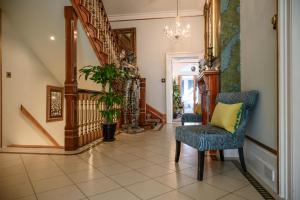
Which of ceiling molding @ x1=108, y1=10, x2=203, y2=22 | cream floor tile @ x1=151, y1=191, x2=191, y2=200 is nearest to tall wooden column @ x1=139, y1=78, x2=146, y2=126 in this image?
ceiling molding @ x1=108, y1=10, x2=203, y2=22

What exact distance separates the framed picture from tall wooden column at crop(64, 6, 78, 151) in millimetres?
1928

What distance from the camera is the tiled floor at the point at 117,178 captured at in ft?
5.66

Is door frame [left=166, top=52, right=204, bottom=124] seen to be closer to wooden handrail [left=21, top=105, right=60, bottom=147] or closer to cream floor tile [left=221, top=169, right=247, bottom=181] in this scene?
wooden handrail [left=21, top=105, right=60, bottom=147]

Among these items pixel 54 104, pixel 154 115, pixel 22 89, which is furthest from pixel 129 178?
pixel 154 115

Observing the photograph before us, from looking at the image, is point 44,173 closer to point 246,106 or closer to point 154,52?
point 246,106

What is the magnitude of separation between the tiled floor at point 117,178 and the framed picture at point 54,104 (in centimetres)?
209

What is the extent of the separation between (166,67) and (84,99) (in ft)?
12.9

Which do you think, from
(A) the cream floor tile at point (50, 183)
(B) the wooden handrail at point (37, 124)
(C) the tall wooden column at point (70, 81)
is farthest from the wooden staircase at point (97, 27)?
(A) the cream floor tile at point (50, 183)

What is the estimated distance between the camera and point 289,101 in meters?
1.48

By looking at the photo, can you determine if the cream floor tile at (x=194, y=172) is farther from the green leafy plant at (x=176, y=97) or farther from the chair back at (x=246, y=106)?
the green leafy plant at (x=176, y=97)

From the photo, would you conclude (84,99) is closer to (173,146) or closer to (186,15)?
(173,146)

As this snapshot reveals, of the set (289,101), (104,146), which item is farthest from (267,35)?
(104,146)

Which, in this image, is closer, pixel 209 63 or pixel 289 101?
pixel 289 101

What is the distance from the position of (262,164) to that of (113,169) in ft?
5.18
